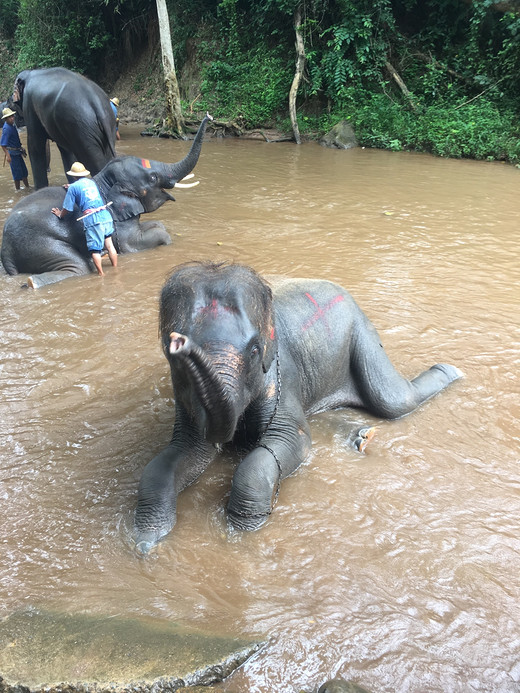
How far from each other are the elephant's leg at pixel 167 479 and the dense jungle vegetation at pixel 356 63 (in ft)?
35.7

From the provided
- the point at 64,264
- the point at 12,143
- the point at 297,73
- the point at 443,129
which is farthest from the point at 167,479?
the point at 297,73

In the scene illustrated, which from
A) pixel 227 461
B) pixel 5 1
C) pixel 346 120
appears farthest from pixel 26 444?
pixel 5 1

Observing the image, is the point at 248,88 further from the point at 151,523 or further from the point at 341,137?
the point at 151,523

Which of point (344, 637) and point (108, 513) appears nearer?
point (344, 637)

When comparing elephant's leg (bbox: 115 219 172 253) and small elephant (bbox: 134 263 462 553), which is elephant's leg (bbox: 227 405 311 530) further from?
elephant's leg (bbox: 115 219 172 253)

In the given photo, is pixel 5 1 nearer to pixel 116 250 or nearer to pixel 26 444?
pixel 116 250

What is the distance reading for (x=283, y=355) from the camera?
3371 mm

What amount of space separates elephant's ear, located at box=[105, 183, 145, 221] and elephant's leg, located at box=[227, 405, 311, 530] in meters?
4.75

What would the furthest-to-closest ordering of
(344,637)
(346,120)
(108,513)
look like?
1. (346,120)
2. (108,513)
3. (344,637)

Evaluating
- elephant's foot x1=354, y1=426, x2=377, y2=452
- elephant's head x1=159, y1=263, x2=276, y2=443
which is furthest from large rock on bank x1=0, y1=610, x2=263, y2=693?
elephant's foot x1=354, y1=426, x2=377, y2=452

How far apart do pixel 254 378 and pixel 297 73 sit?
48.3 ft

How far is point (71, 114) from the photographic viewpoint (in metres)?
8.05

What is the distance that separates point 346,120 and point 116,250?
375 inches

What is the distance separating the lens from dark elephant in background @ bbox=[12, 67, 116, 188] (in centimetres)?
807
